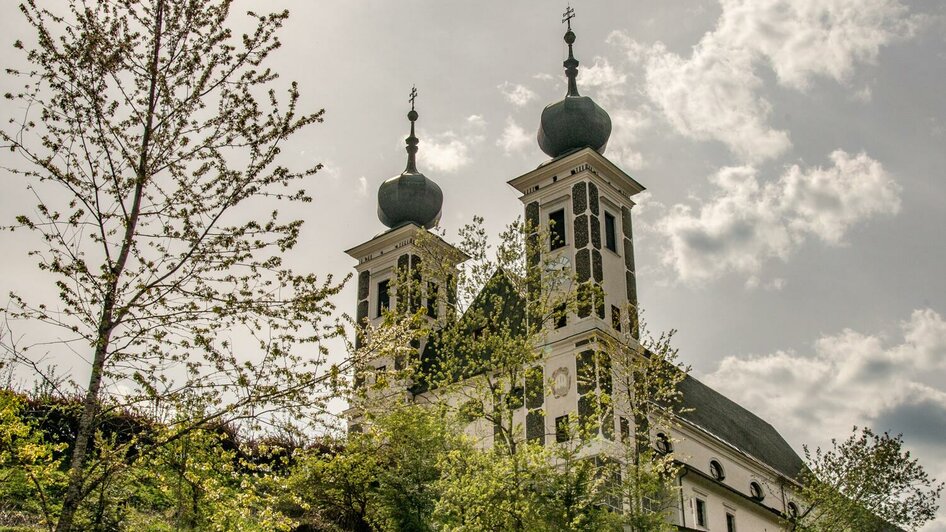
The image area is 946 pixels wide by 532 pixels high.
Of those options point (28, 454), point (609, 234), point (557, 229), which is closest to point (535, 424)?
point (557, 229)

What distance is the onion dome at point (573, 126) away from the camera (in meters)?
36.9

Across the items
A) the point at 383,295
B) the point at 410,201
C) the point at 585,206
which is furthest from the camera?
the point at 410,201

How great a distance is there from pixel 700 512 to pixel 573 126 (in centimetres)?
1455

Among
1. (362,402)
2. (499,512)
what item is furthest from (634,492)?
(362,402)

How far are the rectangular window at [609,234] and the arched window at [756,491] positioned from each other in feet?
40.3

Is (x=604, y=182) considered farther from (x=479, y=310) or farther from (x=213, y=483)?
(x=213, y=483)

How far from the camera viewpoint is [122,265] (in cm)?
1010

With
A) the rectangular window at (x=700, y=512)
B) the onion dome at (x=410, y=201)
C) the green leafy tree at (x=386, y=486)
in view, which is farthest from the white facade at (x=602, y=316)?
the green leafy tree at (x=386, y=486)

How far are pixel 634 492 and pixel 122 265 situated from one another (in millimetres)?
15945

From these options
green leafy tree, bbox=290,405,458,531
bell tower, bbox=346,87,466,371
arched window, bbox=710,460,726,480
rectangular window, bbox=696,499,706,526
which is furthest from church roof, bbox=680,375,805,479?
green leafy tree, bbox=290,405,458,531

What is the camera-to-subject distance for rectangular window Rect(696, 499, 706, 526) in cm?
3534

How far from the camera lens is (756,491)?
40625 millimetres

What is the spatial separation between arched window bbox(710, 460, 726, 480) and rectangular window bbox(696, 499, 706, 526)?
8.26 feet

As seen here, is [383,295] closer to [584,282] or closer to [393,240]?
[393,240]
